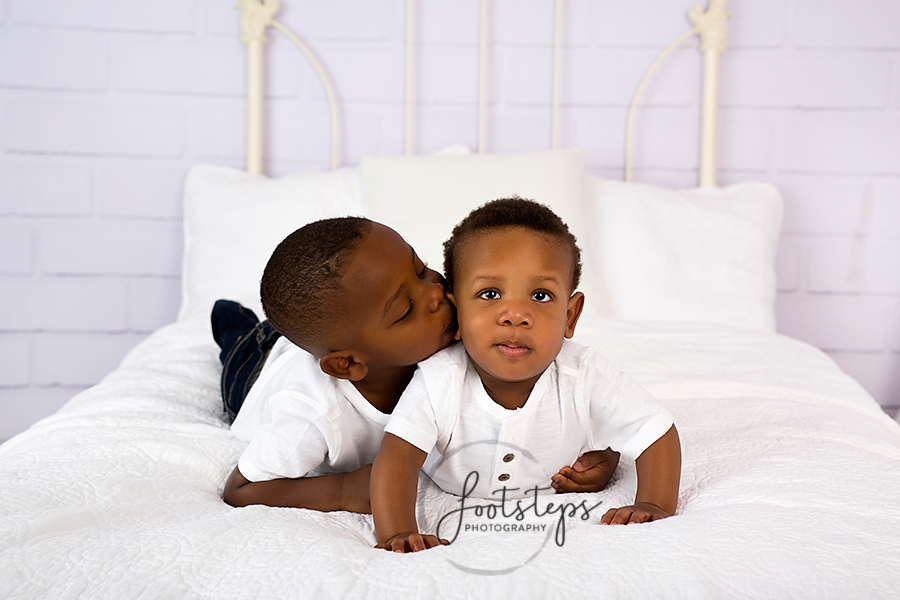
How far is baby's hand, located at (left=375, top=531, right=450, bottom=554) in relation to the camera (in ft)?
1.94

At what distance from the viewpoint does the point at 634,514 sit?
64 centimetres

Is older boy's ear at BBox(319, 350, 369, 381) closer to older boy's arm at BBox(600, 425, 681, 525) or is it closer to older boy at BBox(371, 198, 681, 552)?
older boy at BBox(371, 198, 681, 552)

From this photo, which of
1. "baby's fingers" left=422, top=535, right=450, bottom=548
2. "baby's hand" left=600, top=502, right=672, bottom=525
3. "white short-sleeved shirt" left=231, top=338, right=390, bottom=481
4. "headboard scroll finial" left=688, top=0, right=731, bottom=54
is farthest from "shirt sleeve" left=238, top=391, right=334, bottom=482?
"headboard scroll finial" left=688, top=0, right=731, bottom=54

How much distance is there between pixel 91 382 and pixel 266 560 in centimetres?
154

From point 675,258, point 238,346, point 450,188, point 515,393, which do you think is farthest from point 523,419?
point 675,258

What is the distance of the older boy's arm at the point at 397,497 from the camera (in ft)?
1.98

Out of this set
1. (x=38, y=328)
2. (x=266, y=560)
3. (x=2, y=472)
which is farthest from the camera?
(x=38, y=328)

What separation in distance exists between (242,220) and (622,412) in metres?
1.06

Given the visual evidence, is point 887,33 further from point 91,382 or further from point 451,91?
point 91,382

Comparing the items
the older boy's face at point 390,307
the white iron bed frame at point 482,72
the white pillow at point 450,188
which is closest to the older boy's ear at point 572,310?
the older boy's face at point 390,307

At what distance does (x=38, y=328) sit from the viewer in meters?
1.80

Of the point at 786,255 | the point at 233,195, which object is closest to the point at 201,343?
the point at 233,195

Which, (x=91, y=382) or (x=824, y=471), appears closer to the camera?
(x=824, y=471)

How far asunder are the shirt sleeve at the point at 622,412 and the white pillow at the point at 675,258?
2.25 feet
